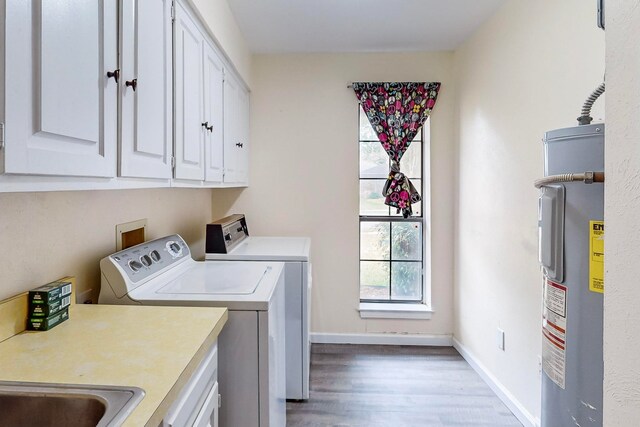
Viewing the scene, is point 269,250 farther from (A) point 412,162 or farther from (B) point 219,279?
(A) point 412,162

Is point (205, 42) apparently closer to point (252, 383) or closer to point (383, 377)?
point (252, 383)

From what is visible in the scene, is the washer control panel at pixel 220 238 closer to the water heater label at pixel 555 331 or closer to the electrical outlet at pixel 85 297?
the electrical outlet at pixel 85 297

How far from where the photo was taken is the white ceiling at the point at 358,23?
86.7 inches

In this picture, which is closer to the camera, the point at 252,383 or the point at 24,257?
the point at 24,257

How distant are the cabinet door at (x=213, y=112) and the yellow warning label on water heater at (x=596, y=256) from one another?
5.22 ft

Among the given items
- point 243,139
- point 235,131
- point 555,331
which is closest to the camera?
point 555,331

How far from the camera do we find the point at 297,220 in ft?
9.82

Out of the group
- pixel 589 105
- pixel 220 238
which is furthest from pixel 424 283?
pixel 589 105

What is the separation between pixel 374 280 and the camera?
3121 millimetres

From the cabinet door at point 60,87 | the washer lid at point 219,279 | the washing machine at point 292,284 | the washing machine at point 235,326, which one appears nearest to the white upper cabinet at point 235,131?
the washing machine at point 292,284

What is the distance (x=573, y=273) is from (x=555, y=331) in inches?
8.4

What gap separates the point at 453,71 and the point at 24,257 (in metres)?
3.05

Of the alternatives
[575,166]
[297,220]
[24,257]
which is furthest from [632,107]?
[297,220]

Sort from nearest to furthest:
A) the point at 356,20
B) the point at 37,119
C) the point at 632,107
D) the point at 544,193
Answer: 1. the point at 632,107
2. the point at 37,119
3. the point at 544,193
4. the point at 356,20
